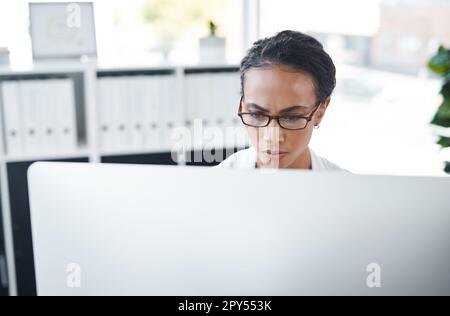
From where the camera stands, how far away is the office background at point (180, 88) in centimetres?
248

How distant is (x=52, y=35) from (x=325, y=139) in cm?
165

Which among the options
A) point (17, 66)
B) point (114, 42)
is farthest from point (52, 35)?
point (114, 42)

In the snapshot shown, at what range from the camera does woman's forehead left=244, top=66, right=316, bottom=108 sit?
136 centimetres

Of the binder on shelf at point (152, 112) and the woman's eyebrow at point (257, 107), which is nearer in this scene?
the woman's eyebrow at point (257, 107)

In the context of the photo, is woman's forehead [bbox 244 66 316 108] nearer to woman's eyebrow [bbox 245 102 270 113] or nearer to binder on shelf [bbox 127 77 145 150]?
woman's eyebrow [bbox 245 102 270 113]

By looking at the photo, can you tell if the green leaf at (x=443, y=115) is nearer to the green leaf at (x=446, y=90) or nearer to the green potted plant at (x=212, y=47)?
the green leaf at (x=446, y=90)

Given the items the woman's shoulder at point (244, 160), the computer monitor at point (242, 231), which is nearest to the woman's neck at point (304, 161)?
the woman's shoulder at point (244, 160)

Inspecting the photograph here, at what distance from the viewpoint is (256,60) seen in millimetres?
1447

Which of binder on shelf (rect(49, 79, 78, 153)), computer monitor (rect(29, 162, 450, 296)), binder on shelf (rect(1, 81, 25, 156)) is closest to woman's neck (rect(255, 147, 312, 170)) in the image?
computer monitor (rect(29, 162, 450, 296))

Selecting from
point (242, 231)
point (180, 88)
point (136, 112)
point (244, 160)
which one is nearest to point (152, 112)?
point (136, 112)

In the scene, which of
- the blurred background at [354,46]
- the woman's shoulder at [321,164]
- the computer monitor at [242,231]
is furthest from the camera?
the blurred background at [354,46]

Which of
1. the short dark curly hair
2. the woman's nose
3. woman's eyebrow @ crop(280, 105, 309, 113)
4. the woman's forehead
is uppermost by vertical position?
the short dark curly hair

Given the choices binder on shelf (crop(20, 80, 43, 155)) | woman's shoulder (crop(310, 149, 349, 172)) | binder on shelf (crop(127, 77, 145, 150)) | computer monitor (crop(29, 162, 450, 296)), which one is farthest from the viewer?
binder on shelf (crop(127, 77, 145, 150))

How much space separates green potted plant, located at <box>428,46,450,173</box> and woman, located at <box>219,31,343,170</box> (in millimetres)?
913
